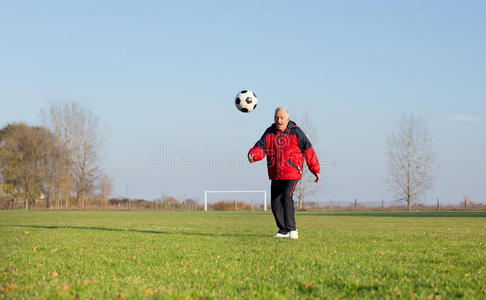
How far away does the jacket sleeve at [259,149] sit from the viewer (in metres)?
8.96

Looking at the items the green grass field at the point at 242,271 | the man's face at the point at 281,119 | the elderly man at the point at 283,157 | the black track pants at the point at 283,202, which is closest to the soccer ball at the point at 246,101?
the elderly man at the point at 283,157

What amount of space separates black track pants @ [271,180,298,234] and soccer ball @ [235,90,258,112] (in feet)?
7.65

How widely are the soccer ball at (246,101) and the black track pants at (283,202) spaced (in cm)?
233

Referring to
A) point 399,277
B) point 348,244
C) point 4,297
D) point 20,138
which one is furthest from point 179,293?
point 20,138

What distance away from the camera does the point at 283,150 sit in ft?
29.4

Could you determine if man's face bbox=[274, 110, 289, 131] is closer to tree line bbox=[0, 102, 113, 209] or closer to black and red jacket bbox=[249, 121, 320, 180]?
black and red jacket bbox=[249, 121, 320, 180]

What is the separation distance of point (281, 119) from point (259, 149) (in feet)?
2.17

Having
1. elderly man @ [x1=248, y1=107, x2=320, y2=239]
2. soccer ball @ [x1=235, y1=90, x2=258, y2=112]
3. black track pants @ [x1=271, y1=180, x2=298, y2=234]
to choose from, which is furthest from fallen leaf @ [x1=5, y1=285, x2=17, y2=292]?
soccer ball @ [x1=235, y1=90, x2=258, y2=112]

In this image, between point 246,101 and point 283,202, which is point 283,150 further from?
point 246,101

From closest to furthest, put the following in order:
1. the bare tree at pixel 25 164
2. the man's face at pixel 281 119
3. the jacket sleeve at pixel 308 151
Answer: the man's face at pixel 281 119 < the jacket sleeve at pixel 308 151 < the bare tree at pixel 25 164

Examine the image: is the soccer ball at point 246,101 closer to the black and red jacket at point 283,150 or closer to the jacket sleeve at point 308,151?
the black and red jacket at point 283,150

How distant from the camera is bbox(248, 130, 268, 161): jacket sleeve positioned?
29.4 feet

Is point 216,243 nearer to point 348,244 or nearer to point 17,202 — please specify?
point 348,244

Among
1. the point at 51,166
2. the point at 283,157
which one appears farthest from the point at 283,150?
the point at 51,166
